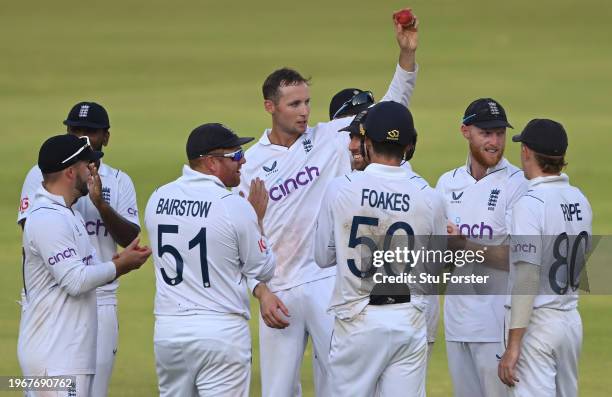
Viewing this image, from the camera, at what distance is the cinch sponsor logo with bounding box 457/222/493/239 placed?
7.16 m

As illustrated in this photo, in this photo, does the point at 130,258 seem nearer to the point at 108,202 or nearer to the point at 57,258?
the point at 57,258

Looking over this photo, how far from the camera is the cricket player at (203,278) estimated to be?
618 cm

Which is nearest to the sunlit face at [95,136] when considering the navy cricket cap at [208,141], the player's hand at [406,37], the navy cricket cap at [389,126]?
the navy cricket cap at [208,141]

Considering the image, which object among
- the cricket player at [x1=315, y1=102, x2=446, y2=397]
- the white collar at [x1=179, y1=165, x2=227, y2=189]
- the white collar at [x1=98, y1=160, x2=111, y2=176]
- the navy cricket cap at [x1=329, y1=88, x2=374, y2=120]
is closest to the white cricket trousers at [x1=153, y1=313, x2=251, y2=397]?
the cricket player at [x1=315, y1=102, x2=446, y2=397]

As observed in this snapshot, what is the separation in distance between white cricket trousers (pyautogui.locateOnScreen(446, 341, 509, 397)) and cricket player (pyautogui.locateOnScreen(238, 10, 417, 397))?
747 mm

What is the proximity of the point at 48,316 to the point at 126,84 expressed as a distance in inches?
692

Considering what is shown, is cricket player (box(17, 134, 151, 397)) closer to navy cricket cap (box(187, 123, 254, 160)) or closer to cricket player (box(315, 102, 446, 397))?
navy cricket cap (box(187, 123, 254, 160))

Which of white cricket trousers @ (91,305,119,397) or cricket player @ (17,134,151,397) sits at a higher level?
cricket player @ (17,134,151,397)

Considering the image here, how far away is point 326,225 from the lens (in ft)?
20.3

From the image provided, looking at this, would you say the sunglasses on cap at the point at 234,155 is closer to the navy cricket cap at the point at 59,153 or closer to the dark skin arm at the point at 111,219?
the navy cricket cap at the point at 59,153

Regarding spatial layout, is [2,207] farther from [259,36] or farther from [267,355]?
[259,36]

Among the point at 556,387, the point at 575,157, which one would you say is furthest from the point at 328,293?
the point at 575,157

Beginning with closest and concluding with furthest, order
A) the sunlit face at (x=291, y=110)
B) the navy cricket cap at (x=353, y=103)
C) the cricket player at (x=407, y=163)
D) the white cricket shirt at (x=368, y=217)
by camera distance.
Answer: the white cricket shirt at (x=368, y=217) → the cricket player at (x=407, y=163) → the sunlit face at (x=291, y=110) → the navy cricket cap at (x=353, y=103)

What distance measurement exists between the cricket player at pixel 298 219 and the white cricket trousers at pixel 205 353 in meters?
0.93
